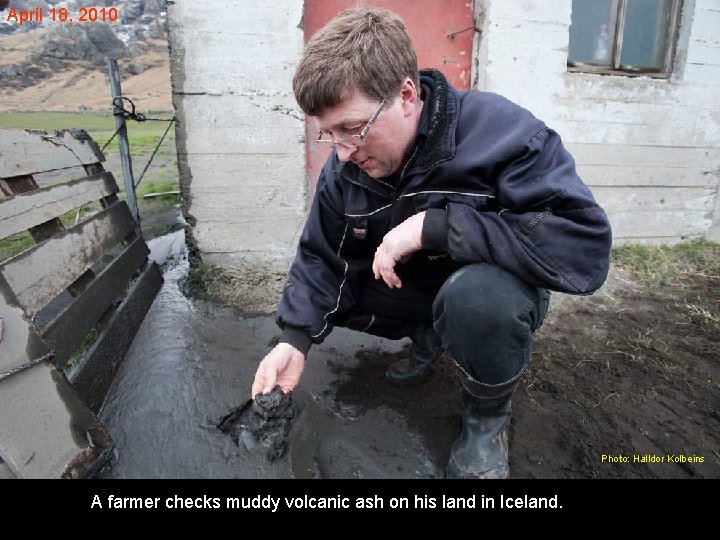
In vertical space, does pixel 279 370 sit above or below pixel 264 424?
above

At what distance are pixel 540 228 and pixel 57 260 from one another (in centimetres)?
194

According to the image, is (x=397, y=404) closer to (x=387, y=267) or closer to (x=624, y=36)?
(x=387, y=267)

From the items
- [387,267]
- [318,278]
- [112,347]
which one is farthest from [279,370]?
[112,347]

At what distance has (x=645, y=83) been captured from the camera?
13.6ft

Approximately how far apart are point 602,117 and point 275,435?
151 inches

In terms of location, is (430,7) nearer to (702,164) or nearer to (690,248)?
(702,164)

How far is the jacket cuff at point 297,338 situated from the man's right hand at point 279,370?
0.02 m

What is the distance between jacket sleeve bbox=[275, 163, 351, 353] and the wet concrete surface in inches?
15.9

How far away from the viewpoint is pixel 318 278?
6.44ft

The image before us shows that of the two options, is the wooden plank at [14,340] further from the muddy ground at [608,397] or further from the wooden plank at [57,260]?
the muddy ground at [608,397]

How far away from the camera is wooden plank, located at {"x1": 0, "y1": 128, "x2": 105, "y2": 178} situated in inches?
78.1

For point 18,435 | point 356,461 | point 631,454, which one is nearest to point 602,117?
point 631,454

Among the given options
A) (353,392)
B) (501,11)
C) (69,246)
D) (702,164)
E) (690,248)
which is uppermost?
(501,11)

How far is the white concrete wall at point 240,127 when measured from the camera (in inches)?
130
